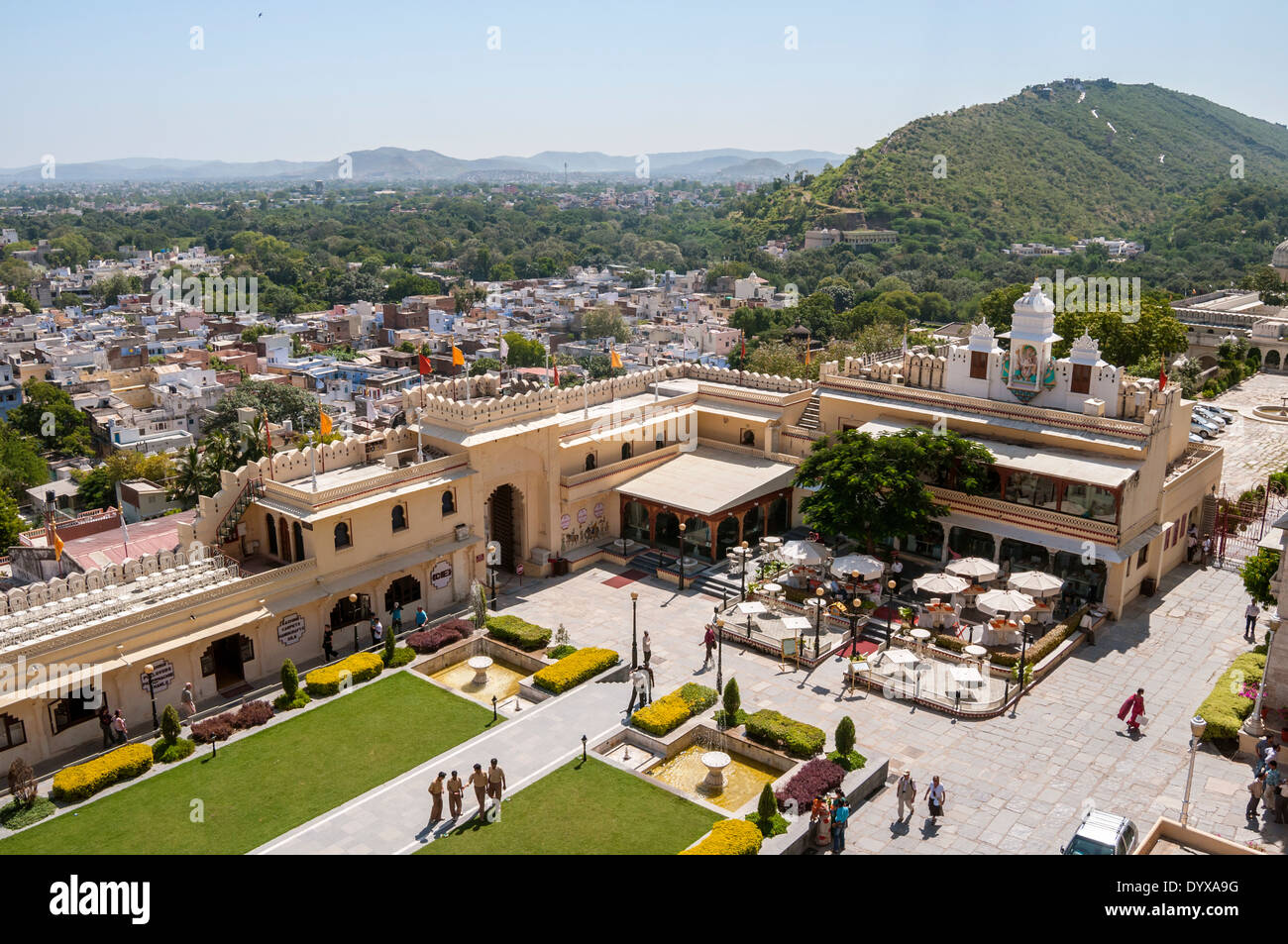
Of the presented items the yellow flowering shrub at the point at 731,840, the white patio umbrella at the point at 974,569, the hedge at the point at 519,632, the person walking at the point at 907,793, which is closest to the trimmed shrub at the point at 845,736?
the person walking at the point at 907,793

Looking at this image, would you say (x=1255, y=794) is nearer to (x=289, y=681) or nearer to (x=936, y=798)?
(x=936, y=798)

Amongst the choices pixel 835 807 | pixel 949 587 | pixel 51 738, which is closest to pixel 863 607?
pixel 949 587

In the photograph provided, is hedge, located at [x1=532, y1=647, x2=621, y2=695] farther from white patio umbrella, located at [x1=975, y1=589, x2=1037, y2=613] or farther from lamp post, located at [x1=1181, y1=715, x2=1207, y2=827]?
lamp post, located at [x1=1181, y1=715, x2=1207, y2=827]

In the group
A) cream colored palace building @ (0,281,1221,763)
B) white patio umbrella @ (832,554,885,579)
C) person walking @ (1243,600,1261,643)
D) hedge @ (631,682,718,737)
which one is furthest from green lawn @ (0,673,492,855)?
person walking @ (1243,600,1261,643)

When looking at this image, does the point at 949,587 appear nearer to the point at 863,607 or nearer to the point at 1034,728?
the point at 863,607

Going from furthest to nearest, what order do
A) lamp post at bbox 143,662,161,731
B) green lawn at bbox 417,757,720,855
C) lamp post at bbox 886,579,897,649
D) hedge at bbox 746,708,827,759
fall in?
1. lamp post at bbox 886,579,897,649
2. lamp post at bbox 143,662,161,731
3. hedge at bbox 746,708,827,759
4. green lawn at bbox 417,757,720,855

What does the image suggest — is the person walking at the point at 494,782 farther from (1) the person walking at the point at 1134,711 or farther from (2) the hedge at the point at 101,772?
(1) the person walking at the point at 1134,711
